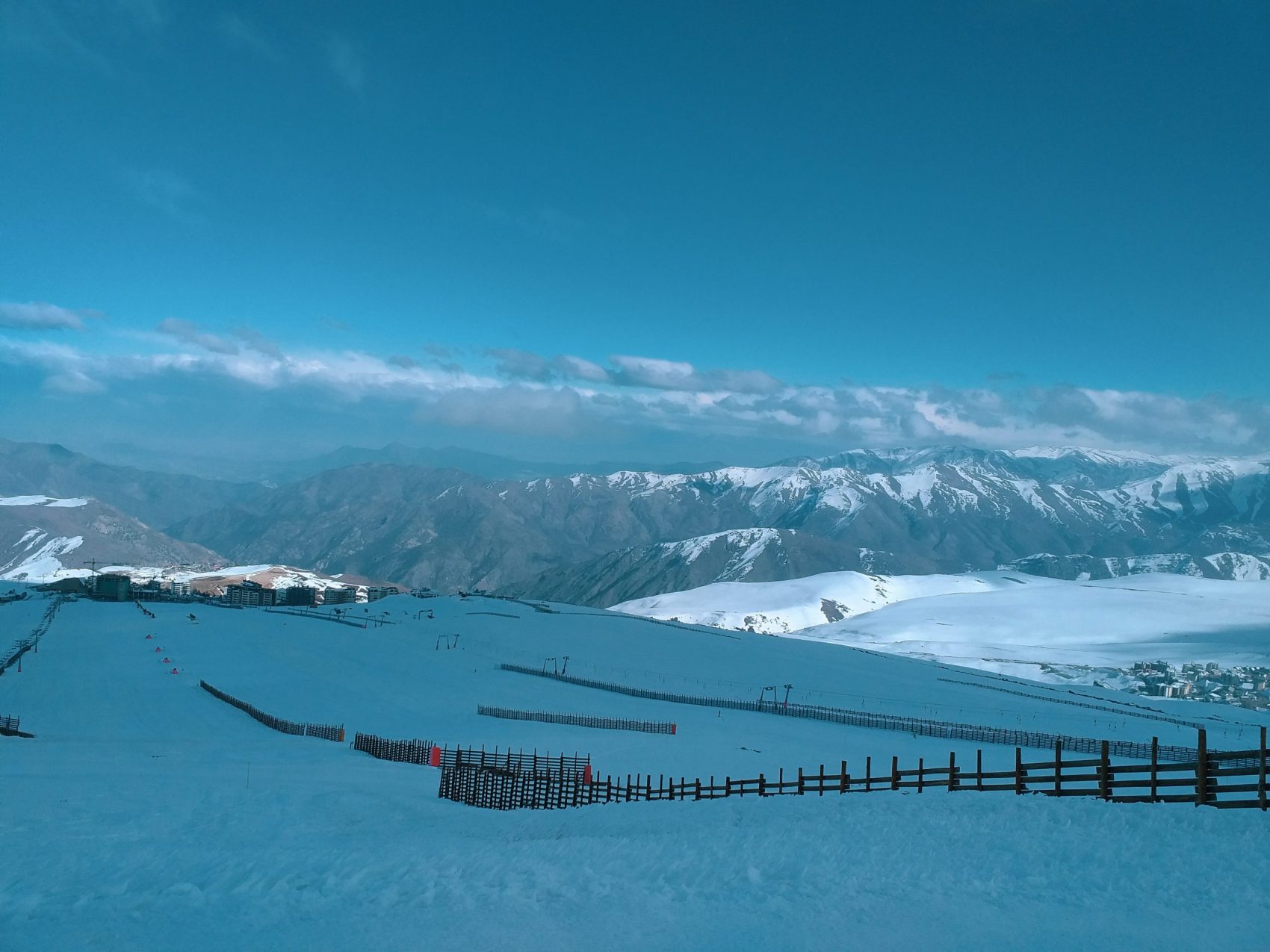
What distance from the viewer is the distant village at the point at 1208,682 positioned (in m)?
93.4

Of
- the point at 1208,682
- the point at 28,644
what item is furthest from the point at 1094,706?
the point at 28,644

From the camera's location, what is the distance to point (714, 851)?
14930 mm

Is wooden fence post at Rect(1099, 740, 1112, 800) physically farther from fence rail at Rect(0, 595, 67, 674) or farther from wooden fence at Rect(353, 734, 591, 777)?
fence rail at Rect(0, 595, 67, 674)

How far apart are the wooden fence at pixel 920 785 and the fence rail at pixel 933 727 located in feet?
35.9

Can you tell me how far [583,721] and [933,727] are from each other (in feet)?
67.1

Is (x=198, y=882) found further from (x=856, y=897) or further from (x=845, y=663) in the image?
(x=845, y=663)

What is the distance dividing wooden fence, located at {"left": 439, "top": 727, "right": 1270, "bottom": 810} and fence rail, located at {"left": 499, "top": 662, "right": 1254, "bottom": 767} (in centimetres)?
1093

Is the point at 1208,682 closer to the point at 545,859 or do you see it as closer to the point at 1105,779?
the point at 1105,779

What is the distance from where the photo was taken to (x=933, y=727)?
166 ft

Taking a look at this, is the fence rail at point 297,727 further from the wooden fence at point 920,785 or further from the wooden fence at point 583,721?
the wooden fence at point 920,785

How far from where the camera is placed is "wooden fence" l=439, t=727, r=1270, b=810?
14500mm

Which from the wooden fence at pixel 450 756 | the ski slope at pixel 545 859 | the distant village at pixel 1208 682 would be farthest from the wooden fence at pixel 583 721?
the distant village at pixel 1208 682

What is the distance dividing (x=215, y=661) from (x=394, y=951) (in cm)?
6752

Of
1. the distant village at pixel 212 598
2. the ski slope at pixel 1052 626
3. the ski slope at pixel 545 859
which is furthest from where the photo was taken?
the distant village at pixel 212 598
